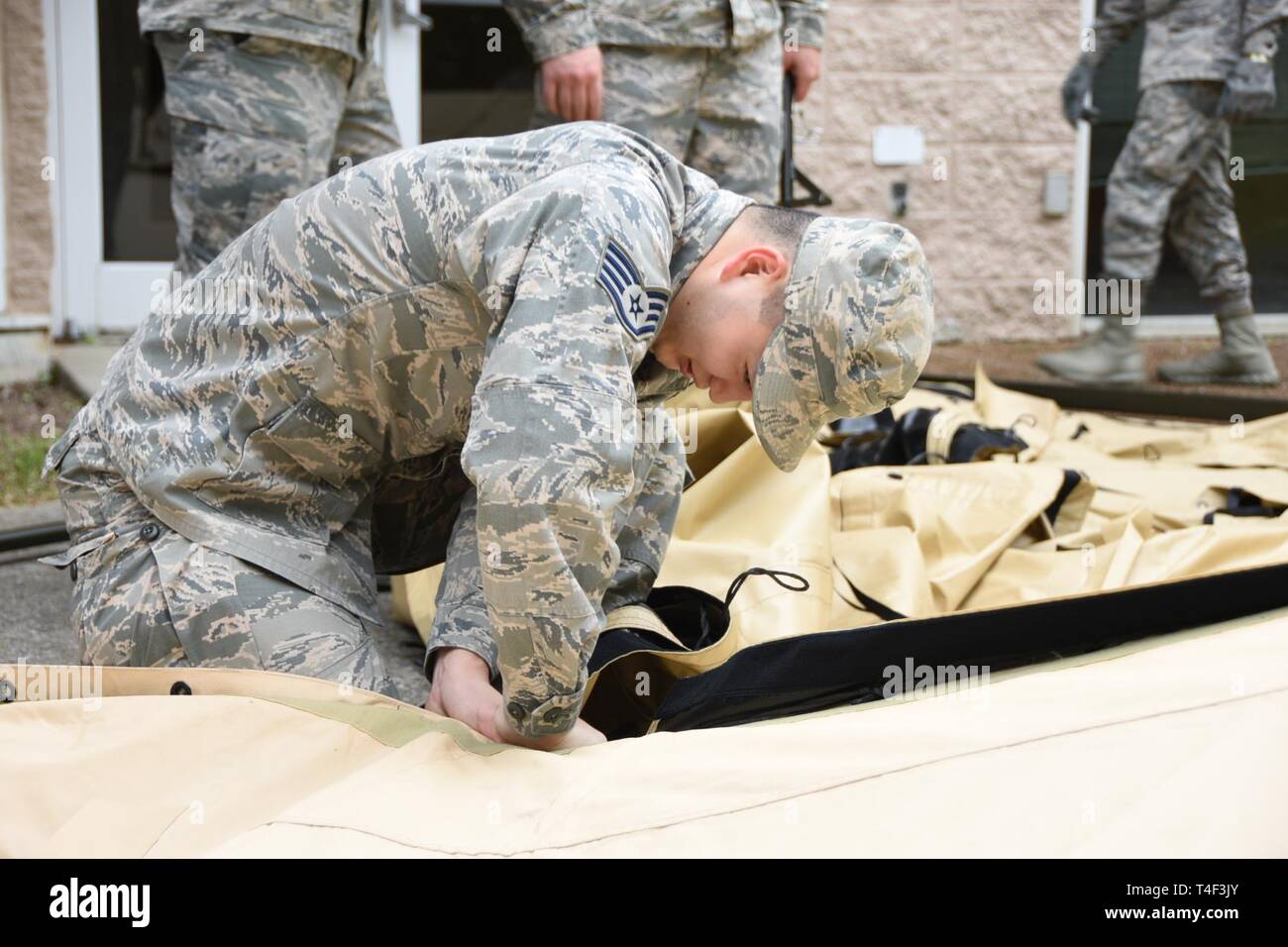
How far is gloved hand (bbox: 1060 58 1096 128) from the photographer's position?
14.6ft

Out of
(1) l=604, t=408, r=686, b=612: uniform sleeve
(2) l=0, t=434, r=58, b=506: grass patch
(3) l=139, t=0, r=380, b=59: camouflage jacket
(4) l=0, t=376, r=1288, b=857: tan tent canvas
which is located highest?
(3) l=139, t=0, r=380, b=59: camouflage jacket

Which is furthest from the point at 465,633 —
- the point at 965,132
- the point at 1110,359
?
the point at 965,132

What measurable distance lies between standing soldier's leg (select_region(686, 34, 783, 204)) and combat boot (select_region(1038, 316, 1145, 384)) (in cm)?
188

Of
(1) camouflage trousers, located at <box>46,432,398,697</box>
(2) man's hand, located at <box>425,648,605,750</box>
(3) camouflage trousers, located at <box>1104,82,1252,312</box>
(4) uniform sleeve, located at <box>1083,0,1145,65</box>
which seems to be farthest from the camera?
(4) uniform sleeve, located at <box>1083,0,1145,65</box>

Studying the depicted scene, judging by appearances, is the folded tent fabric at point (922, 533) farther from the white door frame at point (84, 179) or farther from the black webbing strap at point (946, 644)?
the white door frame at point (84, 179)

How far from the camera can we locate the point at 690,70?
275 centimetres

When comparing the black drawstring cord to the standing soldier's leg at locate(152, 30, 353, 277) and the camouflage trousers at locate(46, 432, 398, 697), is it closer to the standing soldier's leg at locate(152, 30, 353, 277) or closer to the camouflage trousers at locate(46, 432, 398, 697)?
the camouflage trousers at locate(46, 432, 398, 697)

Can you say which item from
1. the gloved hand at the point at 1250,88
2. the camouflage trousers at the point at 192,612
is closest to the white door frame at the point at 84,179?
the gloved hand at the point at 1250,88

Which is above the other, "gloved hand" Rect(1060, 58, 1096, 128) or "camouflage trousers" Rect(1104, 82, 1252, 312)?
"gloved hand" Rect(1060, 58, 1096, 128)

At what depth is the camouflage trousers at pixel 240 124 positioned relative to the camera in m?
2.33

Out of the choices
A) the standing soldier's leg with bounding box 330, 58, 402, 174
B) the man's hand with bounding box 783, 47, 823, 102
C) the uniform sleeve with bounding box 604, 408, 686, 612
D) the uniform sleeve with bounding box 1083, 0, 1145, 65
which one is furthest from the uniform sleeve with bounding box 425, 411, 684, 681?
the uniform sleeve with bounding box 1083, 0, 1145, 65

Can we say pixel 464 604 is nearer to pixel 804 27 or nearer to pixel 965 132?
pixel 804 27
